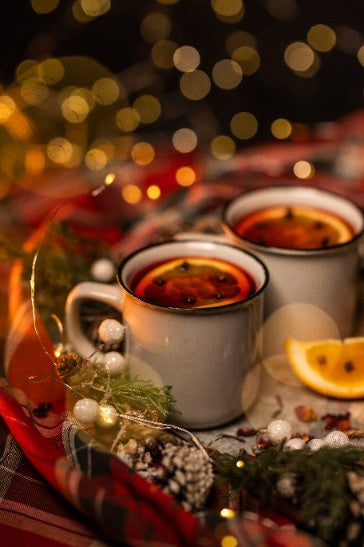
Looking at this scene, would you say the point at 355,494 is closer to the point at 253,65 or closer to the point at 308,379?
the point at 308,379

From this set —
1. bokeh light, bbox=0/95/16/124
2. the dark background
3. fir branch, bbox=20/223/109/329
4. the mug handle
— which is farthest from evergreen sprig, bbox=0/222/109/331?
the dark background

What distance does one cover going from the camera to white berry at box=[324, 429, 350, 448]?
937 mm

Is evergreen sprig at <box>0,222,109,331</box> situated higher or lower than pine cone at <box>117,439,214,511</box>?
higher

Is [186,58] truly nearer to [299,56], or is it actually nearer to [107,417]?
[299,56]

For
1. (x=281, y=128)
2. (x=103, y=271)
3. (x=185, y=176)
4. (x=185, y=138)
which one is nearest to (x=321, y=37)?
(x=281, y=128)

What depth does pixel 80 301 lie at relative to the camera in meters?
1.09

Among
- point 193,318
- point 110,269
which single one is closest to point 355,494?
point 193,318

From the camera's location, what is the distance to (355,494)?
0.81 m

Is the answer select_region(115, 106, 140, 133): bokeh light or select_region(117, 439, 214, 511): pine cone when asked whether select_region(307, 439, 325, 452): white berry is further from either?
select_region(115, 106, 140, 133): bokeh light

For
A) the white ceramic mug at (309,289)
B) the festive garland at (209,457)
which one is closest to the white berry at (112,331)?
the festive garland at (209,457)

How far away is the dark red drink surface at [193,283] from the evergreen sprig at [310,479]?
0.21 m

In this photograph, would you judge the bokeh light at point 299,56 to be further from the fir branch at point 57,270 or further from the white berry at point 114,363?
the white berry at point 114,363

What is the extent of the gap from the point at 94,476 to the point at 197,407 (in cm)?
19

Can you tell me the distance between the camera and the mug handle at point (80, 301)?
3.46ft
